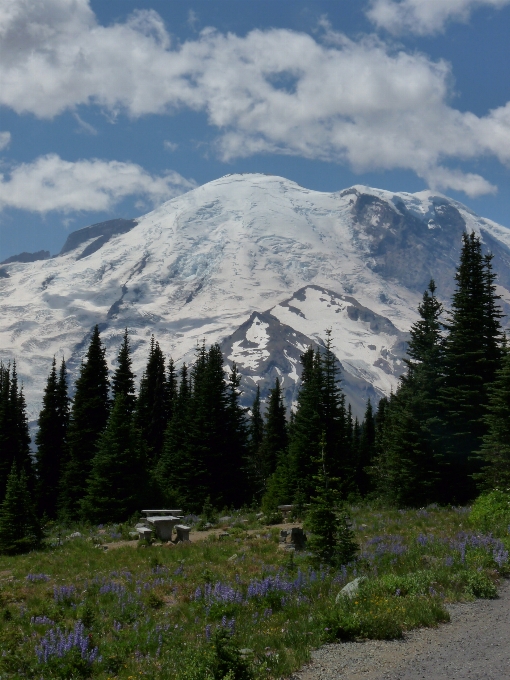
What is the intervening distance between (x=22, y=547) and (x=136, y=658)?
14625mm

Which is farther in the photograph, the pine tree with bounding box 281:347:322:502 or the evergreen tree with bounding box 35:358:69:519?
the evergreen tree with bounding box 35:358:69:519

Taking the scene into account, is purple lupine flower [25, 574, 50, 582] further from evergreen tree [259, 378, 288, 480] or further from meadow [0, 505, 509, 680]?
evergreen tree [259, 378, 288, 480]

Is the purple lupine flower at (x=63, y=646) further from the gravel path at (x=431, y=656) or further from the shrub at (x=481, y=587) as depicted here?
the shrub at (x=481, y=587)

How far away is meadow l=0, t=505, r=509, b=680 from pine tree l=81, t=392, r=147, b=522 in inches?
579

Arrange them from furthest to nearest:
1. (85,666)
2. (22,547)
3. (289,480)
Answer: (289,480)
(22,547)
(85,666)

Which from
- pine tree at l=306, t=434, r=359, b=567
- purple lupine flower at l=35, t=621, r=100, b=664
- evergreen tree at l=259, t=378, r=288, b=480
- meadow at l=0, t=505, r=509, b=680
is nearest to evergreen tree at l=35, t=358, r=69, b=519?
evergreen tree at l=259, t=378, r=288, b=480

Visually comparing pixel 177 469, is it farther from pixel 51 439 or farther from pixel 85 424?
pixel 51 439

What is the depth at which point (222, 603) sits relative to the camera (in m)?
10.9

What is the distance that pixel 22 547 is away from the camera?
21.7m

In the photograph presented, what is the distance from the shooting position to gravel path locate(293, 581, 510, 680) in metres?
7.52

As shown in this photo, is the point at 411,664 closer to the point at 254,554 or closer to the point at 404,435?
the point at 254,554

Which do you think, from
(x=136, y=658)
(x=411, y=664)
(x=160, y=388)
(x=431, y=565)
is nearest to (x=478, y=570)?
(x=431, y=565)

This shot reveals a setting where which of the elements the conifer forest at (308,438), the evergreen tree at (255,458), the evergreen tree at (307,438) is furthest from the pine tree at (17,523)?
the evergreen tree at (255,458)

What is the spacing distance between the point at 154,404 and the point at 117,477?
3462cm
